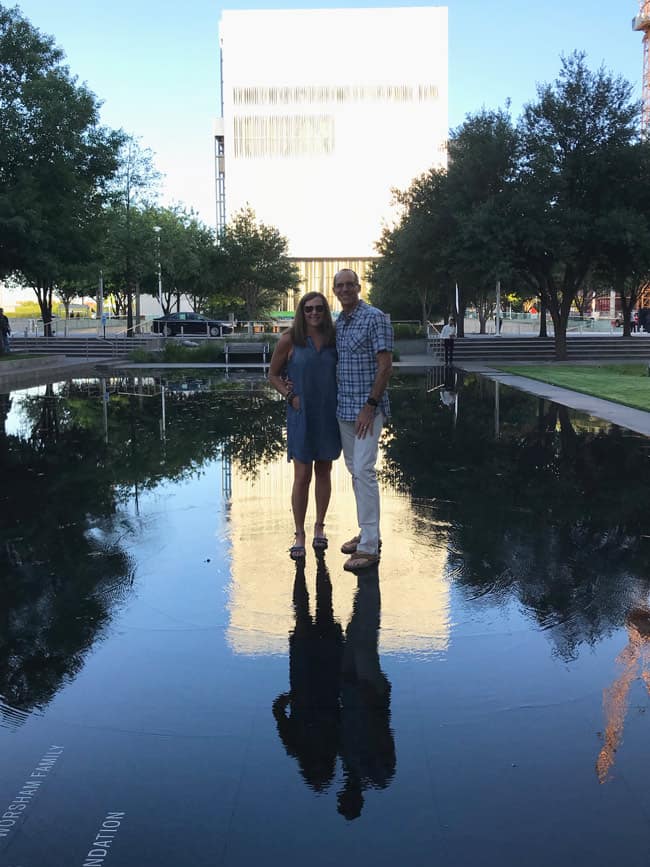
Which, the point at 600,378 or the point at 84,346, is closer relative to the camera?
the point at 600,378

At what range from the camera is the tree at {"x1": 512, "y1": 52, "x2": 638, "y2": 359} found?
105ft

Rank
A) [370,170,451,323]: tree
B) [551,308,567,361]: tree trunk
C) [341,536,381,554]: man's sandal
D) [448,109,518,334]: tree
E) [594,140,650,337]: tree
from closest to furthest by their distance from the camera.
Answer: [341,536,381,554]: man's sandal → [594,140,650,337]: tree → [448,109,518,334]: tree → [551,308,567,361]: tree trunk → [370,170,451,323]: tree

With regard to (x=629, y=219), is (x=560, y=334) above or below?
below

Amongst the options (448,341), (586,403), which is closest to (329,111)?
(448,341)

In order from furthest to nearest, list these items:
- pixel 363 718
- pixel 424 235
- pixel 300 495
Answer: pixel 424 235 → pixel 300 495 → pixel 363 718

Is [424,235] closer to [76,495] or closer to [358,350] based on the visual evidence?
[76,495]

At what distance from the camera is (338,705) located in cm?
Result: 417

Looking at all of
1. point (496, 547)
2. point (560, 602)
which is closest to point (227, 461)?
point (496, 547)

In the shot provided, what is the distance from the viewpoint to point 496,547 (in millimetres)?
7062

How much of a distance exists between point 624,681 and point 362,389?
2.77m

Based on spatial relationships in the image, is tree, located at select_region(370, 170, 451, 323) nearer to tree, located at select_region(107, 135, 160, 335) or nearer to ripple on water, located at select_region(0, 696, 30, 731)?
tree, located at select_region(107, 135, 160, 335)

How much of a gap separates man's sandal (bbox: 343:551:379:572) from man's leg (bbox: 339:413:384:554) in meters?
0.03

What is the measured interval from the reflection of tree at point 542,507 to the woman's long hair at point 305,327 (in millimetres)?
1816

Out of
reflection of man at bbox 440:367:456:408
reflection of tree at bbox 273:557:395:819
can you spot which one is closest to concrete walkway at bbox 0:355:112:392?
reflection of man at bbox 440:367:456:408
